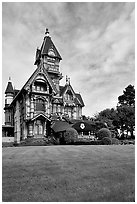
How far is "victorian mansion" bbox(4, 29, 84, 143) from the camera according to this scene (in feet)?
110

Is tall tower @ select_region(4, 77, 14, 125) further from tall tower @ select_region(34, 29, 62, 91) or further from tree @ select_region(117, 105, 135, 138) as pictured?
tree @ select_region(117, 105, 135, 138)

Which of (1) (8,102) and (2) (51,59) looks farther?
(1) (8,102)

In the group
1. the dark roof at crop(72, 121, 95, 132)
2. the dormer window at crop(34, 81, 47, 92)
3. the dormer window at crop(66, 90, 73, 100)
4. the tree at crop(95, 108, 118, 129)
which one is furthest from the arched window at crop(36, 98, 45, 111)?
the tree at crop(95, 108, 118, 129)

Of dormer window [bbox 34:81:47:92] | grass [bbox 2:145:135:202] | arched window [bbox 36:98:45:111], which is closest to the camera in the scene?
grass [bbox 2:145:135:202]

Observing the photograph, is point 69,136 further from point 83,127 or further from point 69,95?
point 69,95

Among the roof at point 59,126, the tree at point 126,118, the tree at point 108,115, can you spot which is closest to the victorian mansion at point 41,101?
the roof at point 59,126

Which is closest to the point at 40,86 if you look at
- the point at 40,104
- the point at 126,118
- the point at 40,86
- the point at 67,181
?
the point at 40,86

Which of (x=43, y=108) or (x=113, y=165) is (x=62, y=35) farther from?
(x=43, y=108)

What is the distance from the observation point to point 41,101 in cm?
3506

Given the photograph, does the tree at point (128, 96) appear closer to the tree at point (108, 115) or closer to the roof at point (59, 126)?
the tree at point (108, 115)

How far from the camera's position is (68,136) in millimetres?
26812

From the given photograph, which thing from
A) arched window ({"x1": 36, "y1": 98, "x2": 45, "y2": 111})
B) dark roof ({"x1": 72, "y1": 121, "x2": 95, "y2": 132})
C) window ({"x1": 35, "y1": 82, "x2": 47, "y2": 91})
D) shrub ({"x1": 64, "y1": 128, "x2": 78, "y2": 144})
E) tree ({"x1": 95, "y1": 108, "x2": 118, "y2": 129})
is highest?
window ({"x1": 35, "y1": 82, "x2": 47, "y2": 91})

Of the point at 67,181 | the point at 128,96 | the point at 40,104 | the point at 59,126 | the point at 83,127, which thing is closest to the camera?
the point at 67,181

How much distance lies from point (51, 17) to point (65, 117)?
29553 millimetres
